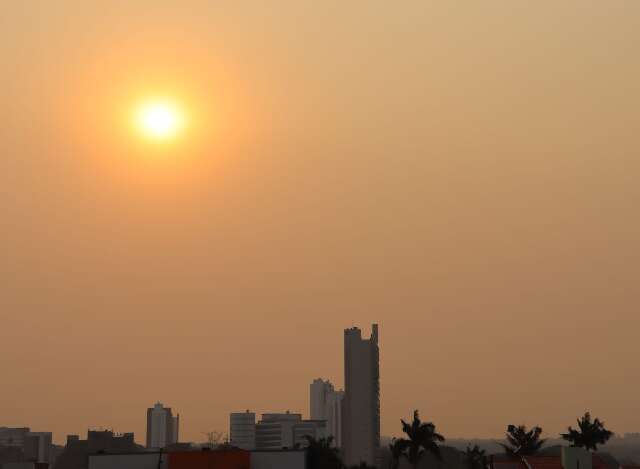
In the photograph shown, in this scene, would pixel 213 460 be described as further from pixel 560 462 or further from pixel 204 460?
pixel 560 462

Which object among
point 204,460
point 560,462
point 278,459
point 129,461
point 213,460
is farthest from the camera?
point 278,459

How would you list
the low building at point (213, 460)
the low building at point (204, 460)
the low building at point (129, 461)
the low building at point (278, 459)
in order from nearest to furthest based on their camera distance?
the low building at point (213, 460) → the low building at point (204, 460) → the low building at point (129, 461) → the low building at point (278, 459)

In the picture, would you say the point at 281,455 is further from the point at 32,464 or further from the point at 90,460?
the point at 32,464

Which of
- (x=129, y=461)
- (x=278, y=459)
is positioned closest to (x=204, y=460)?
(x=278, y=459)

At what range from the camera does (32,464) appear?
188 meters

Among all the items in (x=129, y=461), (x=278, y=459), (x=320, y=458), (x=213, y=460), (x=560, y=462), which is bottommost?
(x=560, y=462)

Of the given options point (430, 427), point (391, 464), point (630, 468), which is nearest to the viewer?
point (630, 468)

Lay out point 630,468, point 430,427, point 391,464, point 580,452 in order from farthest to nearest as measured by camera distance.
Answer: point 391,464 → point 430,427 → point 630,468 → point 580,452

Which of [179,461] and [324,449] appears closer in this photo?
[179,461]

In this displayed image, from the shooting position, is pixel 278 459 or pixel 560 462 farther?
pixel 278 459

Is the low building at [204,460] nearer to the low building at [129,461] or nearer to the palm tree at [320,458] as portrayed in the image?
the low building at [129,461]

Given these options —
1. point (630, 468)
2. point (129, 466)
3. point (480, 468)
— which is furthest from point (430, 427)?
point (129, 466)

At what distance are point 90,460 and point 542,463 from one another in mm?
41574

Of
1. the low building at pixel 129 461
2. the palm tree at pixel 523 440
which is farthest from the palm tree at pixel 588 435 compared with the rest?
the low building at pixel 129 461
